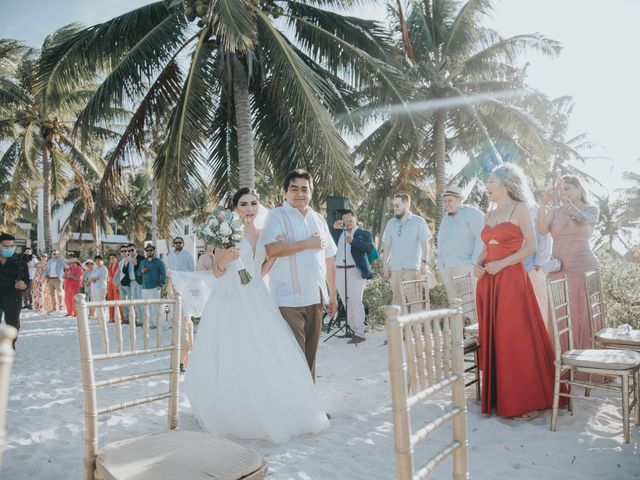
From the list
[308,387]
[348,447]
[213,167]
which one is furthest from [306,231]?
[213,167]

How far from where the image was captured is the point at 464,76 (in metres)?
18.1

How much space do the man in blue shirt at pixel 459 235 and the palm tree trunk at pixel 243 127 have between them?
4.38 metres

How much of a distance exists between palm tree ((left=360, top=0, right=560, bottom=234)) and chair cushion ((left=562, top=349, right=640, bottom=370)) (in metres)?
13.1

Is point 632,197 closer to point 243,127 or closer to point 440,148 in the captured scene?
point 440,148

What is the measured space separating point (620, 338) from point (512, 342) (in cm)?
92

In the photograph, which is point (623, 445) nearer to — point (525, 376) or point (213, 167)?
point (525, 376)

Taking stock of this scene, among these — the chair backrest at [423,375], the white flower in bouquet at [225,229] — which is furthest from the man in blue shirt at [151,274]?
the chair backrest at [423,375]

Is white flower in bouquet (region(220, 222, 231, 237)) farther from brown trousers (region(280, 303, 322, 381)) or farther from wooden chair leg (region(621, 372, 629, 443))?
wooden chair leg (region(621, 372, 629, 443))

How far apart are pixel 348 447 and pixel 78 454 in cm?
202

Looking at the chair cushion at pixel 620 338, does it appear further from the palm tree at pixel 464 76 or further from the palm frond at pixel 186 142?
the palm tree at pixel 464 76

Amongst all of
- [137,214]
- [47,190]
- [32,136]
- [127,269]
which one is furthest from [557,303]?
[137,214]

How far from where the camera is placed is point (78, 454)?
3.73m

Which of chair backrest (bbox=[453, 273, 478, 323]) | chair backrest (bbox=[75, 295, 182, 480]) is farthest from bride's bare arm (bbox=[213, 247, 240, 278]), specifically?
chair backrest (bbox=[453, 273, 478, 323])

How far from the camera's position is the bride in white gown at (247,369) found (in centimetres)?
369
